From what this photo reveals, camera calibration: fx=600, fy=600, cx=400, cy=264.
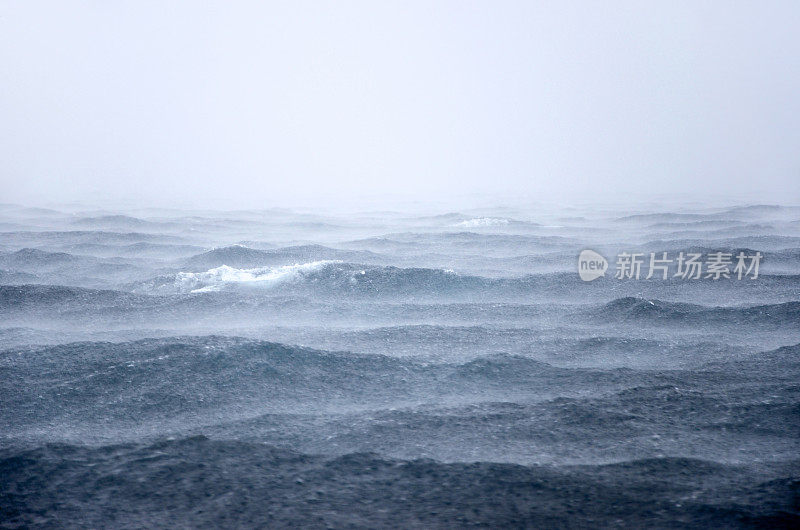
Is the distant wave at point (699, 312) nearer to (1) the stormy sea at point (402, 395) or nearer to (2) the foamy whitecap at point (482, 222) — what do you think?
(1) the stormy sea at point (402, 395)

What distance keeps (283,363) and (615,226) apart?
33026 millimetres

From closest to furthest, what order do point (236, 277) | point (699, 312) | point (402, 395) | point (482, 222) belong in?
point (402, 395), point (699, 312), point (236, 277), point (482, 222)

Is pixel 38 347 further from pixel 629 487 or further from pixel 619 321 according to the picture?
pixel 619 321

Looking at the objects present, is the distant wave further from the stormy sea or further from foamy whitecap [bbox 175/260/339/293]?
Result: foamy whitecap [bbox 175/260/339/293]

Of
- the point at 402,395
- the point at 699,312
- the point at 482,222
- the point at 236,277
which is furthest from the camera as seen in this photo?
the point at 482,222

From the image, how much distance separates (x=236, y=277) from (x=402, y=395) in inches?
544

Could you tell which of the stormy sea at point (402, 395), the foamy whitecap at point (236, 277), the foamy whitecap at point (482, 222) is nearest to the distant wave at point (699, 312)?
the stormy sea at point (402, 395)

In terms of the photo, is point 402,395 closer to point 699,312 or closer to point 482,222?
point 699,312

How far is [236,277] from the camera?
2364 centimetres

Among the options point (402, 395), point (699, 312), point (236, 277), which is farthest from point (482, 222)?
point (402, 395)

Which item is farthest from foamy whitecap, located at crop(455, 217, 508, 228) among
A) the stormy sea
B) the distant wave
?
the distant wave

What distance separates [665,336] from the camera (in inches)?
607

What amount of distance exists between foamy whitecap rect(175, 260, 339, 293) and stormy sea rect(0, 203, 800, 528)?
146mm

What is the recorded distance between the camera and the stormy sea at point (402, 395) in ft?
24.6
